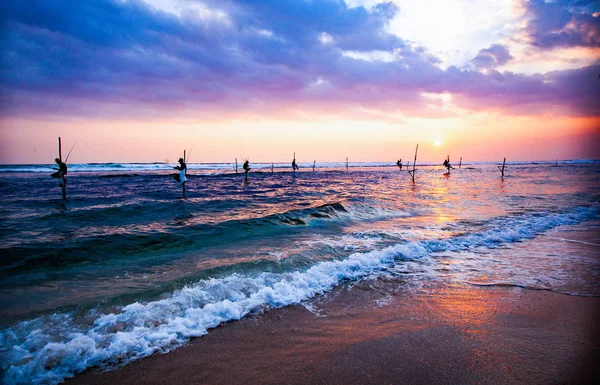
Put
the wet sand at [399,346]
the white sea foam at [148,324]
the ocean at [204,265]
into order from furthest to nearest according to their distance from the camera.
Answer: the ocean at [204,265] → the white sea foam at [148,324] → the wet sand at [399,346]

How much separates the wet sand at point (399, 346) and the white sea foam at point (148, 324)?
0.24m

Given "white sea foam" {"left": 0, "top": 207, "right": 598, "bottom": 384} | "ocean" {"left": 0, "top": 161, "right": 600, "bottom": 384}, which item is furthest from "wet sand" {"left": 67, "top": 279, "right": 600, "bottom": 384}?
"ocean" {"left": 0, "top": 161, "right": 600, "bottom": 384}

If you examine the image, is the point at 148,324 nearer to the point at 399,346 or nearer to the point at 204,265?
the point at 204,265

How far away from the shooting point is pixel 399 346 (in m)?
3.64

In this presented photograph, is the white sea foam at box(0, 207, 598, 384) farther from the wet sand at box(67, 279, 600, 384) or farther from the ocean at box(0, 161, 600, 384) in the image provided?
the wet sand at box(67, 279, 600, 384)

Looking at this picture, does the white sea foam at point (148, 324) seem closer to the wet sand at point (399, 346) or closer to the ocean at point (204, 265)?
the ocean at point (204, 265)

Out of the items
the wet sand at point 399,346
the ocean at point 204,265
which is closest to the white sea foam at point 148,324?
the ocean at point 204,265

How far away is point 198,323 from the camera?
13.8ft

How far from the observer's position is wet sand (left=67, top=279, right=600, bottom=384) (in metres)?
3.06

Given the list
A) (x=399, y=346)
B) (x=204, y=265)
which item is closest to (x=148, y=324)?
(x=204, y=265)

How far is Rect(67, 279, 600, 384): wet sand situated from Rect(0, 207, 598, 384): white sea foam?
0.24 m

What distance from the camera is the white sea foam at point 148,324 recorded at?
3.30 m

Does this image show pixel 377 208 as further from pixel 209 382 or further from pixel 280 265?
pixel 209 382

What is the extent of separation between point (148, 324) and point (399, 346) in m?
3.44
